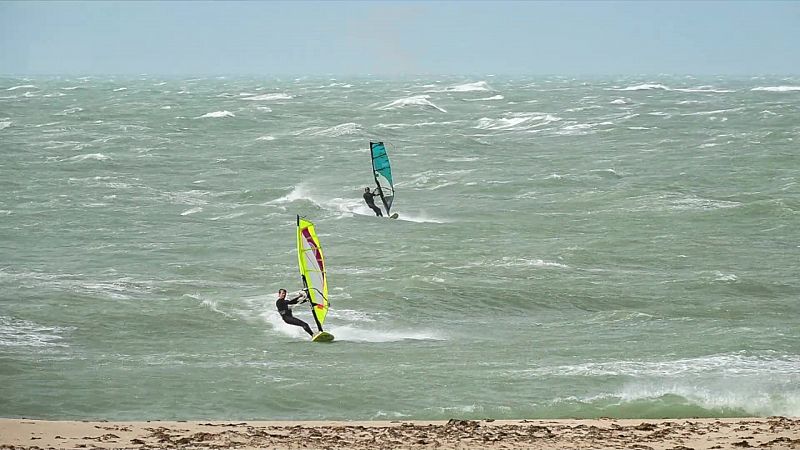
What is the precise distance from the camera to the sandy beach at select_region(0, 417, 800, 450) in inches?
485

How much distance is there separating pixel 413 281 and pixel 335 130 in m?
40.8

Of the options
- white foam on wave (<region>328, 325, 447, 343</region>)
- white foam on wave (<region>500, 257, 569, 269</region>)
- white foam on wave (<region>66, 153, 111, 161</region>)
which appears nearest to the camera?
white foam on wave (<region>328, 325, 447, 343</region>)

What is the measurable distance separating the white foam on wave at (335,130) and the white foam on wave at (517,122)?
8.52 metres

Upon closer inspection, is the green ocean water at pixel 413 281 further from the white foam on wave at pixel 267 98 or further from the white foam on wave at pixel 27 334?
the white foam on wave at pixel 267 98

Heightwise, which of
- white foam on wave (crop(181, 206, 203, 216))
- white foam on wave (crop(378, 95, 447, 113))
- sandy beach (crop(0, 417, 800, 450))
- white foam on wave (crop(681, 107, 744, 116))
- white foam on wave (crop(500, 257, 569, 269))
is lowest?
sandy beach (crop(0, 417, 800, 450))

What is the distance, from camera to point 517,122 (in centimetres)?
7188

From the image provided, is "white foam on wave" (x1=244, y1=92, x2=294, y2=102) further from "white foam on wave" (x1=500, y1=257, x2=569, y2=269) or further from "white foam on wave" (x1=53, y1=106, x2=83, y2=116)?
"white foam on wave" (x1=500, y1=257, x2=569, y2=269)

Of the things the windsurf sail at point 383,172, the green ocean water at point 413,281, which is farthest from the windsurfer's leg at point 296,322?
the windsurf sail at point 383,172

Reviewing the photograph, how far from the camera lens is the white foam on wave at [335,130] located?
207 ft

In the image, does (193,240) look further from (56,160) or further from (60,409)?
(56,160)

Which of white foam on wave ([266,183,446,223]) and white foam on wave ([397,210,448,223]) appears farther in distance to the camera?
white foam on wave ([266,183,446,223])

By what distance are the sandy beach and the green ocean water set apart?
165 centimetres

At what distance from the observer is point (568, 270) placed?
2584cm

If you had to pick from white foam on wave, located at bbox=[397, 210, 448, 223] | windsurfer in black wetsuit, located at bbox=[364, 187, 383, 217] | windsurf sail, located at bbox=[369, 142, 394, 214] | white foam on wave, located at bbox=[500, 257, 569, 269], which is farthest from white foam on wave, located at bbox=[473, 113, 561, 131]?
white foam on wave, located at bbox=[500, 257, 569, 269]
